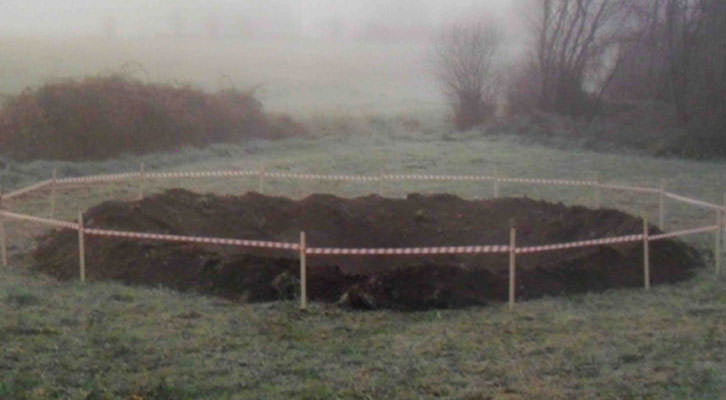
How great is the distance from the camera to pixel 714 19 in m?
35.3

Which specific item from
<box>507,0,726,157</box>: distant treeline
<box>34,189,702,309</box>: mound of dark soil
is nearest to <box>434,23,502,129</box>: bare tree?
Answer: <box>507,0,726,157</box>: distant treeline

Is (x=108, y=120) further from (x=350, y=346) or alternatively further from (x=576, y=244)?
(x=350, y=346)

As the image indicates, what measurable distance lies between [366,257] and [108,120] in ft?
63.4

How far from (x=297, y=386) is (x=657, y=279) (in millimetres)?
7373

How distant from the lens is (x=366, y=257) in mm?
15039

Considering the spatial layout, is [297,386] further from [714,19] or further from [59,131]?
[714,19]

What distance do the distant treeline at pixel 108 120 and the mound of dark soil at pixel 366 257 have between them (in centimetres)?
1426

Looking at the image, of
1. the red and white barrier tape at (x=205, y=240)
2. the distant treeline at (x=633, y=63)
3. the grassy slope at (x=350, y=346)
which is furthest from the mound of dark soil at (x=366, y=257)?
the distant treeline at (x=633, y=63)

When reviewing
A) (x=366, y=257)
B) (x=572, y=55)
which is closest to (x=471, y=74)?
(x=572, y=55)

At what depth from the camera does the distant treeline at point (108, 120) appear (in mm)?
30361

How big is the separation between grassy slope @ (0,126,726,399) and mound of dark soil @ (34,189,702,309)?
1.59 feet

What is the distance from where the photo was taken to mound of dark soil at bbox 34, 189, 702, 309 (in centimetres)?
1206

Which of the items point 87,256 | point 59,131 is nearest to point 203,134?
point 59,131

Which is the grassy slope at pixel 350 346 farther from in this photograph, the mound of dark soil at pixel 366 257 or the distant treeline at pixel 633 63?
the distant treeline at pixel 633 63
